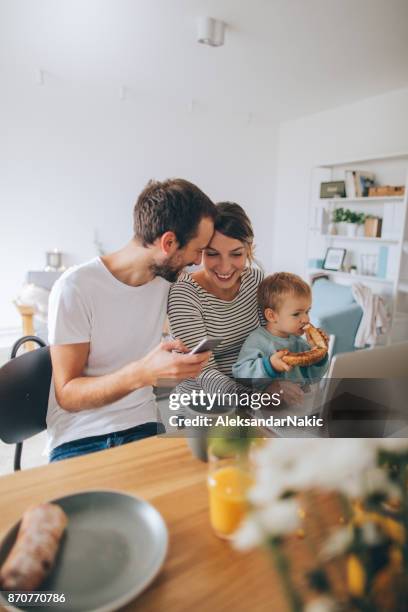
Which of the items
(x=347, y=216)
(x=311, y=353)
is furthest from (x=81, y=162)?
(x=311, y=353)

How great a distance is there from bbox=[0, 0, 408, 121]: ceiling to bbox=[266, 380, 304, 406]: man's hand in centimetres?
245

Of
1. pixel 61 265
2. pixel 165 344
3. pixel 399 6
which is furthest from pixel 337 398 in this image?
pixel 61 265

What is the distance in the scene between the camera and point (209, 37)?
285 cm

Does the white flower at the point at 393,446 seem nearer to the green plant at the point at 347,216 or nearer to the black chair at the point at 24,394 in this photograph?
the black chair at the point at 24,394

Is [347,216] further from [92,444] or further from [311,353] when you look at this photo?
[92,444]

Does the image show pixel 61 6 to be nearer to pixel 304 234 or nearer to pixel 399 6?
pixel 399 6

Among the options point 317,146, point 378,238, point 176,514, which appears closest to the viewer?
point 176,514

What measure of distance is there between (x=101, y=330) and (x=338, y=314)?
7.29ft

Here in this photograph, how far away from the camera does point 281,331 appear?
1.41 metres

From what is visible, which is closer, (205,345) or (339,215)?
(205,345)

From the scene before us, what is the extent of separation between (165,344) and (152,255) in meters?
0.37

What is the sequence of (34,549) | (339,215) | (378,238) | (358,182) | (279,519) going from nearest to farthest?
(279,519) < (34,549) < (378,238) < (358,182) < (339,215)

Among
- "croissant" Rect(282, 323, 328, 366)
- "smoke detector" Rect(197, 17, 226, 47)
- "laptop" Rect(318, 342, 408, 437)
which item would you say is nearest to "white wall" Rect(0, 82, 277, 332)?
"smoke detector" Rect(197, 17, 226, 47)

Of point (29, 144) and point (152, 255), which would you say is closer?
point (152, 255)
